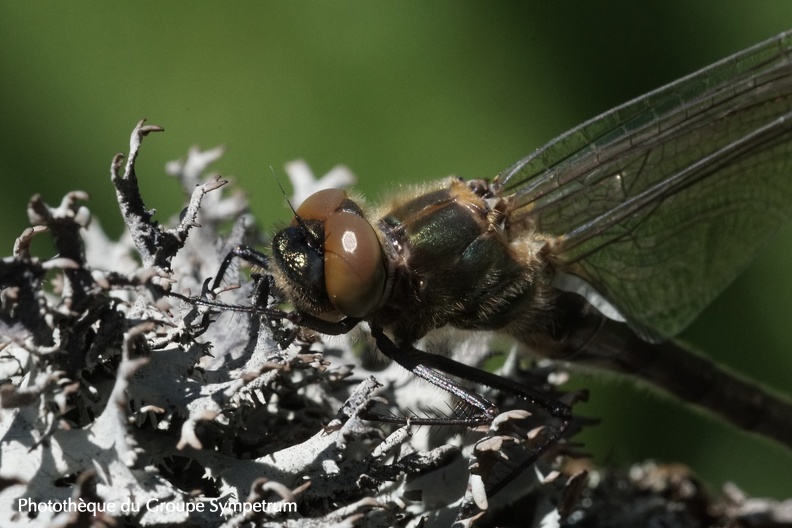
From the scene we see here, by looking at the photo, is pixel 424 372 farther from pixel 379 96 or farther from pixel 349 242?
pixel 379 96

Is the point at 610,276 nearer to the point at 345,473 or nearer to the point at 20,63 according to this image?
the point at 345,473

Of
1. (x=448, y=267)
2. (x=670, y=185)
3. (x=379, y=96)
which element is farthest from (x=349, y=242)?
(x=379, y=96)

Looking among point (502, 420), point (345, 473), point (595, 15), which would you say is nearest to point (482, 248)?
point (502, 420)


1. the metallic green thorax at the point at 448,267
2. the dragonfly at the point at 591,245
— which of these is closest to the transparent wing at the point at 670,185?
the dragonfly at the point at 591,245

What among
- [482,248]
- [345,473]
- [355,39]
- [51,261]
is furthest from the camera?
[355,39]

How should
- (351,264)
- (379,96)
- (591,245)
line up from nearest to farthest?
(351,264)
(591,245)
(379,96)

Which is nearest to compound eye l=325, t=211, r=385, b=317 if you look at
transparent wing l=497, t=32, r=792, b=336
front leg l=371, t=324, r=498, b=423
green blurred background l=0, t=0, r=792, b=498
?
front leg l=371, t=324, r=498, b=423
